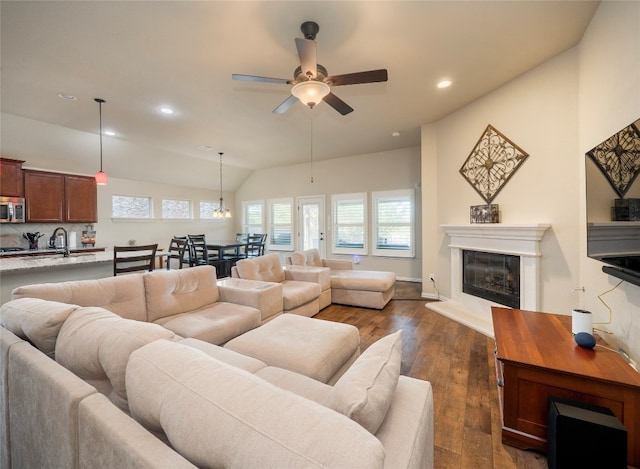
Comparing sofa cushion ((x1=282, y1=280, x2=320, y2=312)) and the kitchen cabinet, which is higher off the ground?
the kitchen cabinet

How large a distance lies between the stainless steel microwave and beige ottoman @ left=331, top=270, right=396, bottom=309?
5.27 meters

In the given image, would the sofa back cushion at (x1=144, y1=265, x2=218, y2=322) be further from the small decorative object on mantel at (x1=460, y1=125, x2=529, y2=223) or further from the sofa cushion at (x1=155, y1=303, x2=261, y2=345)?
the small decorative object on mantel at (x1=460, y1=125, x2=529, y2=223)

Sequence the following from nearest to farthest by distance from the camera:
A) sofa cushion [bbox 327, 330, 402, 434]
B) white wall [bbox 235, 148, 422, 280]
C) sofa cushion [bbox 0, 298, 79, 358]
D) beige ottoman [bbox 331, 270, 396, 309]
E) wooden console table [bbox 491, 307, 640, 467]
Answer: sofa cushion [bbox 327, 330, 402, 434]
sofa cushion [bbox 0, 298, 79, 358]
wooden console table [bbox 491, 307, 640, 467]
beige ottoman [bbox 331, 270, 396, 309]
white wall [bbox 235, 148, 422, 280]

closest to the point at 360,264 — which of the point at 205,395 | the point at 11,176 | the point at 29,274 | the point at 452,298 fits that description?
the point at 452,298

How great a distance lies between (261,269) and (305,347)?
2.05 metres

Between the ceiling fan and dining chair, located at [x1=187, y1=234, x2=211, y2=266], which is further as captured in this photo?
dining chair, located at [x1=187, y1=234, x2=211, y2=266]

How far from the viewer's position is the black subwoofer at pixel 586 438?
1.25m

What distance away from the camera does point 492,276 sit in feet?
11.9

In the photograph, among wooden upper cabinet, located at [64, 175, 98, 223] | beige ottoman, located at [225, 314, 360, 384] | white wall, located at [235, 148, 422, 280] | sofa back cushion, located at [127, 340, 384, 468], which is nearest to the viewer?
sofa back cushion, located at [127, 340, 384, 468]

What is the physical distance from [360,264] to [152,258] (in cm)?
442

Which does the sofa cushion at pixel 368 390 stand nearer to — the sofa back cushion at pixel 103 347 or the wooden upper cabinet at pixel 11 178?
the sofa back cushion at pixel 103 347

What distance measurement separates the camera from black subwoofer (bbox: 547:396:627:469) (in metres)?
1.25

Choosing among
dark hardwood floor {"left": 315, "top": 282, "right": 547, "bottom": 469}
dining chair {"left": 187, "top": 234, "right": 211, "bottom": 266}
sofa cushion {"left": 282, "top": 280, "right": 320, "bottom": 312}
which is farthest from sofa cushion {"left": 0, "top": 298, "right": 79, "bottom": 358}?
dining chair {"left": 187, "top": 234, "right": 211, "bottom": 266}

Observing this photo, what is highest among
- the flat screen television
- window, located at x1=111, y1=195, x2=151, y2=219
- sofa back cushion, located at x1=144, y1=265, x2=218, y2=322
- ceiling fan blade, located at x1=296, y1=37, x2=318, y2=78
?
ceiling fan blade, located at x1=296, y1=37, x2=318, y2=78
